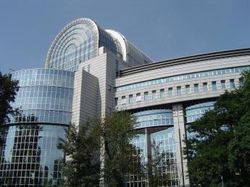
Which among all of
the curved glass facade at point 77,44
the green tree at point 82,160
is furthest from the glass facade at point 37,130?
the green tree at point 82,160

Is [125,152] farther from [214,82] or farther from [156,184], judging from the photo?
[214,82]

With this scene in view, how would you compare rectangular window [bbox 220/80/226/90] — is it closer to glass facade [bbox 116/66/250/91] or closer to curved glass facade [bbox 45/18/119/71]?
glass facade [bbox 116/66/250/91]

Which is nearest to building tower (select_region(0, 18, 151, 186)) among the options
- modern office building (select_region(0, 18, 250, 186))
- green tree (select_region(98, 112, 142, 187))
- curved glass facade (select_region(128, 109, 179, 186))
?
modern office building (select_region(0, 18, 250, 186))

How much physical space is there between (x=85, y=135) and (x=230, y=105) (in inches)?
706

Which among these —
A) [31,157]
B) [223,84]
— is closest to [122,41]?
[223,84]

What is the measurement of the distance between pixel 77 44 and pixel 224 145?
6641cm

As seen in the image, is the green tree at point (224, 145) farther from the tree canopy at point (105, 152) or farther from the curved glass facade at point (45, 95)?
the curved glass facade at point (45, 95)

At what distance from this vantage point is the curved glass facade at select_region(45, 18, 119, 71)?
290ft

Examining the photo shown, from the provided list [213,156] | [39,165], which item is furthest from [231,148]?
[39,165]

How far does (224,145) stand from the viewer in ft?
108

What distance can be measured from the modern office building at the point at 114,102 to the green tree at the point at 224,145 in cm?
2895

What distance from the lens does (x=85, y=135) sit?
42.2 m

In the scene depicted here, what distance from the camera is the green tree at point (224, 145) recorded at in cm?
2986

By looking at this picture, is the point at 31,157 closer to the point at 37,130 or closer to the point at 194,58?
the point at 37,130
